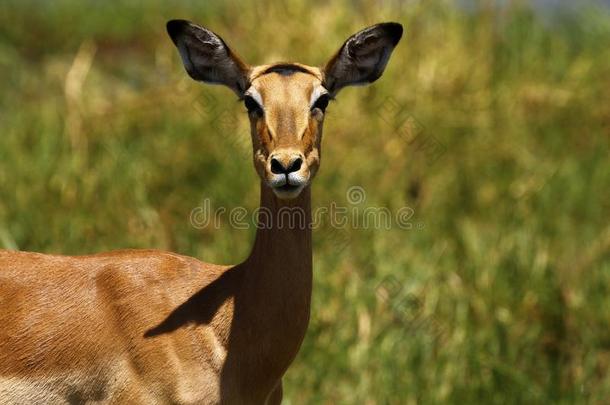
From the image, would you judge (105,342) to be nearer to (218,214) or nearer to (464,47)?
(218,214)

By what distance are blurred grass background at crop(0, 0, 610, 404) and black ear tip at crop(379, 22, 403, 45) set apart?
2939 millimetres

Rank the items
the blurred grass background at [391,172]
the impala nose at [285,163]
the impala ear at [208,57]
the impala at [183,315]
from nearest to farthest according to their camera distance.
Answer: the impala nose at [285,163] → the impala at [183,315] → the impala ear at [208,57] → the blurred grass background at [391,172]

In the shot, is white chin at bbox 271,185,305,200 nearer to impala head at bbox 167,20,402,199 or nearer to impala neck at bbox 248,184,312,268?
impala head at bbox 167,20,402,199

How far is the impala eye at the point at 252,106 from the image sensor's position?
5.00 metres

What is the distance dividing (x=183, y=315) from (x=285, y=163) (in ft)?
3.18

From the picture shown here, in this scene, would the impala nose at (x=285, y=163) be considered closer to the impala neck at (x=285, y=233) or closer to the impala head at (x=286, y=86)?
the impala head at (x=286, y=86)

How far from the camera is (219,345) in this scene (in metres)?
5.05

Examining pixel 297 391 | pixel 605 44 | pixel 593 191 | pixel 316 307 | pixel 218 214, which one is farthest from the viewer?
pixel 605 44

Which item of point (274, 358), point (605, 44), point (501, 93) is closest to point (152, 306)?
point (274, 358)

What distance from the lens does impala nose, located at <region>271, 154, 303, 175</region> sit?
4.58 metres

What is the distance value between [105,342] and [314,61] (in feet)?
20.2

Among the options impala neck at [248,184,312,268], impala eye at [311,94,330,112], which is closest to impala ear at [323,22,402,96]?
impala eye at [311,94,330,112]


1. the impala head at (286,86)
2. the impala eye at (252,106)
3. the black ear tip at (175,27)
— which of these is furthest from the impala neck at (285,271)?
the black ear tip at (175,27)

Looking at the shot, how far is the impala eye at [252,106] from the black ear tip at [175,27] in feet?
1.83
